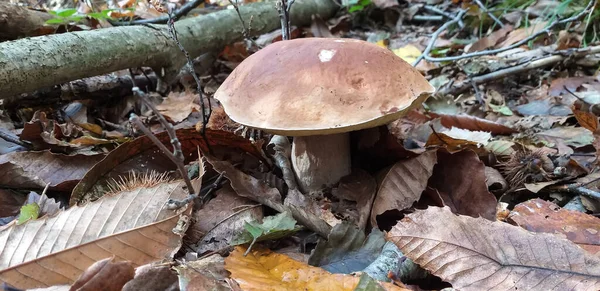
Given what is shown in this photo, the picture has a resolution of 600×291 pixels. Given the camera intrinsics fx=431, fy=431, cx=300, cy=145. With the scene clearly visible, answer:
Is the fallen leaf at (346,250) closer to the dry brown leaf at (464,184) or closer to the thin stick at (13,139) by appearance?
the dry brown leaf at (464,184)

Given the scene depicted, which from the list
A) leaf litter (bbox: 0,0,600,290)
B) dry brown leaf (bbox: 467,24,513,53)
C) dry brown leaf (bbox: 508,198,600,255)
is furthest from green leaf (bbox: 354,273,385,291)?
dry brown leaf (bbox: 467,24,513,53)

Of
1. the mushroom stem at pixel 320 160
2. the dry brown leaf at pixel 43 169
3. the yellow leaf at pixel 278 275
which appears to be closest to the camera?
the yellow leaf at pixel 278 275

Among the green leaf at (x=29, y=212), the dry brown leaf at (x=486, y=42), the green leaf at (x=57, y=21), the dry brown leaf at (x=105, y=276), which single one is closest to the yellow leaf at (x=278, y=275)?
the dry brown leaf at (x=105, y=276)

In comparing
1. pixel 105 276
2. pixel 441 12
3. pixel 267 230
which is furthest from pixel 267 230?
pixel 441 12

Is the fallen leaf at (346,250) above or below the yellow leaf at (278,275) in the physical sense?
below

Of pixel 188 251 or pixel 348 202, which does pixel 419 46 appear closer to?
pixel 348 202

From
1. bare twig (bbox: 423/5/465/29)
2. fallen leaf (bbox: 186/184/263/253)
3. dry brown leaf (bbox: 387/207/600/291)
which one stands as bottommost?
bare twig (bbox: 423/5/465/29)

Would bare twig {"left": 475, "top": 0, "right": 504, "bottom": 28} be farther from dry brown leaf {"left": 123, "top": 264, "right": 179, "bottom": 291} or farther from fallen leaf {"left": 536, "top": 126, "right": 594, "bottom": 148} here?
dry brown leaf {"left": 123, "top": 264, "right": 179, "bottom": 291}

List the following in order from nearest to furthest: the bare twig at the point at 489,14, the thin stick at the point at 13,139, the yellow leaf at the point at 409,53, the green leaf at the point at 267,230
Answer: the green leaf at the point at 267,230 < the thin stick at the point at 13,139 < the yellow leaf at the point at 409,53 < the bare twig at the point at 489,14

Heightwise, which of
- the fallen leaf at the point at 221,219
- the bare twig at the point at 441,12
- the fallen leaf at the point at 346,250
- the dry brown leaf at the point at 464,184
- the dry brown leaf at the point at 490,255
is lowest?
the bare twig at the point at 441,12
